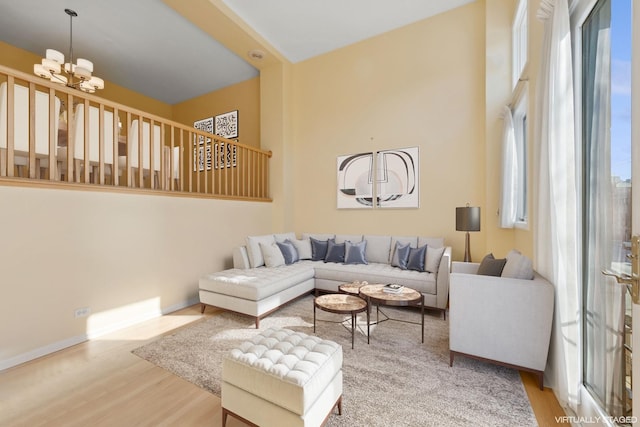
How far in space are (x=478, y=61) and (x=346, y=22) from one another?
86.4 inches

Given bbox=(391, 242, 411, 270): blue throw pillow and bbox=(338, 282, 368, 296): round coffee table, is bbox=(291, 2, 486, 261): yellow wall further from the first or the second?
bbox=(338, 282, 368, 296): round coffee table

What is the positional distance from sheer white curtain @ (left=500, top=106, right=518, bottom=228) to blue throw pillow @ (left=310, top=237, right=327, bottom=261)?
2.64 meters

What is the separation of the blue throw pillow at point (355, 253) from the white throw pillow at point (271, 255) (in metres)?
1.06

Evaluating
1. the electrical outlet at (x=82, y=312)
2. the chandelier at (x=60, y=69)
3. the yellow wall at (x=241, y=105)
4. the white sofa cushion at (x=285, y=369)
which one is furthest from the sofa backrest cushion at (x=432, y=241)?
the chandelier at (x=60, y=69)

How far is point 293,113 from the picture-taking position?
225 inches

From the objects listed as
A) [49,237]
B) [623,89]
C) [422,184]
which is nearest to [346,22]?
[422,184]

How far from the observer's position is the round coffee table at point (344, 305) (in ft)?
A: 8.30

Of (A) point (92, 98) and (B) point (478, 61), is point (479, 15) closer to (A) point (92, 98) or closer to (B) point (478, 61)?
(B) point (478, 61)

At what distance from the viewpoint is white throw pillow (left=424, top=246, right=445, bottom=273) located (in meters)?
3.62

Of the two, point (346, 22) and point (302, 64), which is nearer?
point (346, 22)

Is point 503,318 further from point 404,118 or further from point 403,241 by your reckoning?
point 404,118

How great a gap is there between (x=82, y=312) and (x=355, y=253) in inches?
135

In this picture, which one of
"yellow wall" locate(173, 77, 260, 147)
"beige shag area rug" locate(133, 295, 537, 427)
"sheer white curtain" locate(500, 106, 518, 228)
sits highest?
"yellow wall" locate(173, 77, 260, 147)

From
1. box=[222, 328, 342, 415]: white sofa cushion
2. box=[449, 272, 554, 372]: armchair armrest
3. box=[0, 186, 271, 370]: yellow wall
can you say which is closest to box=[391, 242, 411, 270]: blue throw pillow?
box=[449, 272, 554, 372]: armchair armrest
